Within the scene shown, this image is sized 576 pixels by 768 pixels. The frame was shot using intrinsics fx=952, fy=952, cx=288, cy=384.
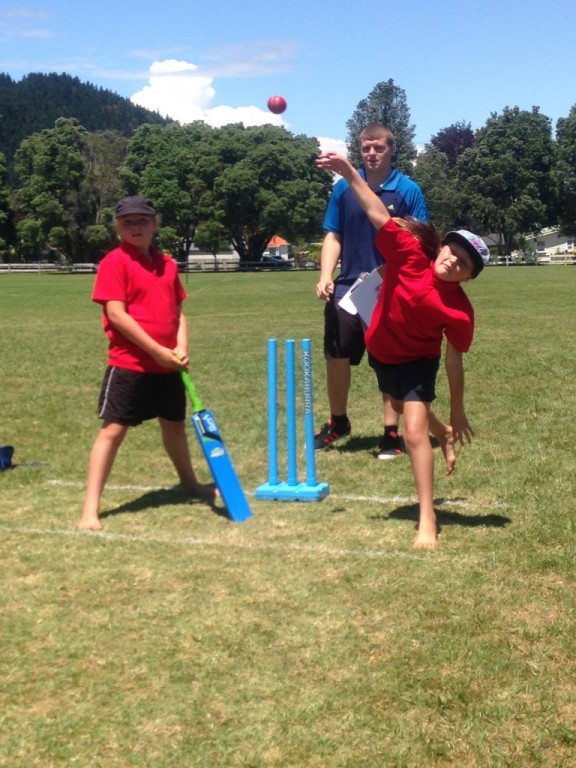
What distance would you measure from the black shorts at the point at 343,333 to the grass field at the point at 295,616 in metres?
0.73

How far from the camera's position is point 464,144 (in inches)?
3777

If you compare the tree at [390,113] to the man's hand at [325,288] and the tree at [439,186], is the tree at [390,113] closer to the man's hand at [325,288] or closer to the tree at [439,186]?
the tree at [439,186]

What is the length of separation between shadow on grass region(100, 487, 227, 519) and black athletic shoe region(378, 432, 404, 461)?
159 centimetres

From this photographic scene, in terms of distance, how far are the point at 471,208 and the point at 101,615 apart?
75021 millimetres

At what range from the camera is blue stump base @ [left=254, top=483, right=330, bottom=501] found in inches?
221

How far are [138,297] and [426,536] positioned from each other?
2091 mm

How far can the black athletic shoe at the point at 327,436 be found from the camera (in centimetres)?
720

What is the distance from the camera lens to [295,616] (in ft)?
12.7

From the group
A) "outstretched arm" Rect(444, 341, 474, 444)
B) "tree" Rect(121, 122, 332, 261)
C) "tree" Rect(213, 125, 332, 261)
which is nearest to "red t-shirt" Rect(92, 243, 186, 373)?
"outstretched arm" Rect(444, 341, 474, 444)

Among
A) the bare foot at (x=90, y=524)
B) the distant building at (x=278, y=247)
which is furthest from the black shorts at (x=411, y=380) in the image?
the distant building at (x=278, y=247)

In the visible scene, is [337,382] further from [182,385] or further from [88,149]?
[88,149]

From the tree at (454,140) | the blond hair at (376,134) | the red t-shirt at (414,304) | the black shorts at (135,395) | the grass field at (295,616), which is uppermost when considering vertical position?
the tree at (454,140)

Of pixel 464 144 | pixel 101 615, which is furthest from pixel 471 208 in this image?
pixel 101 615

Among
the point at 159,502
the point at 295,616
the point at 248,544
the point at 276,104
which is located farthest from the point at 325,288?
the point at 276,104
